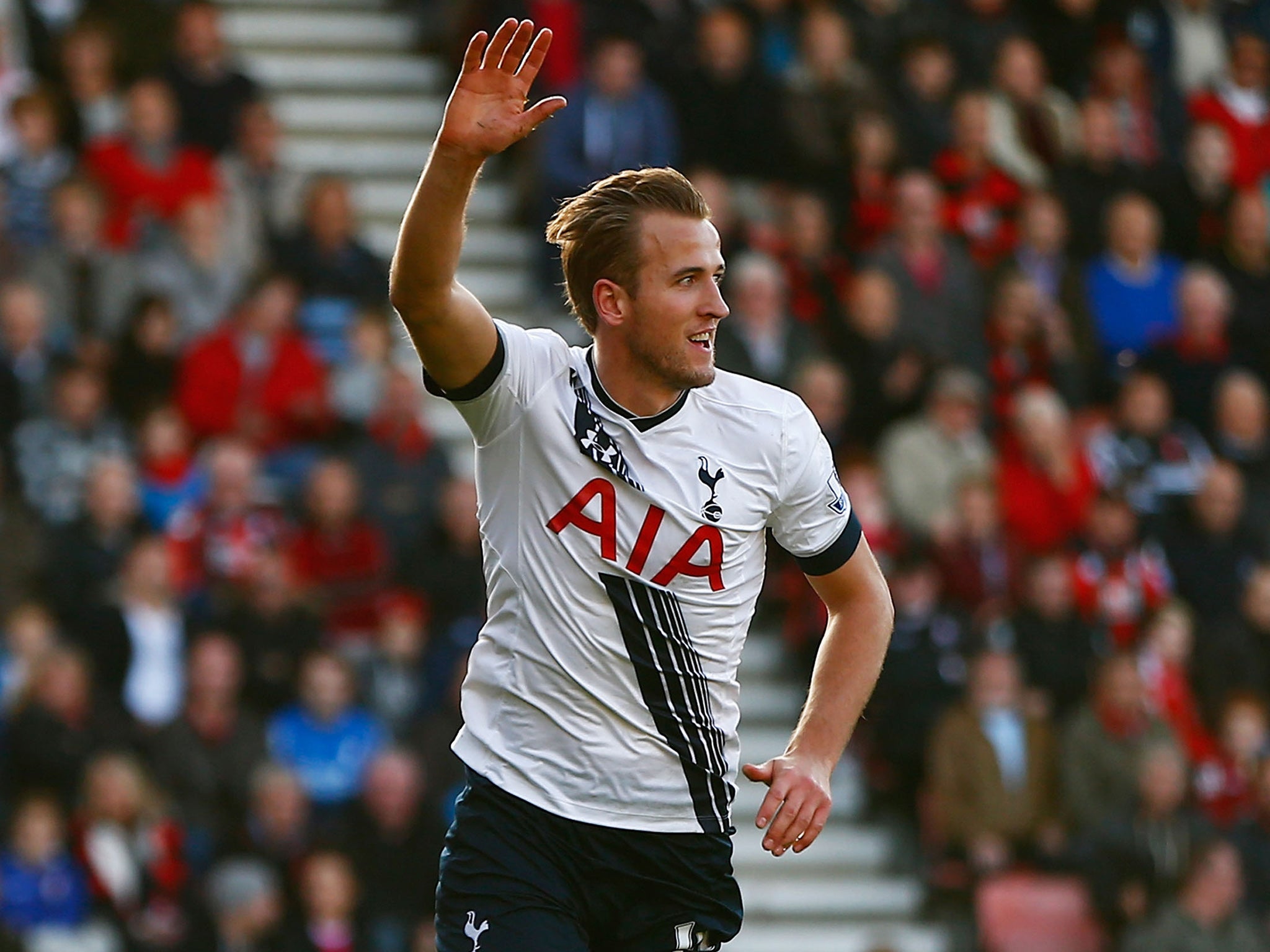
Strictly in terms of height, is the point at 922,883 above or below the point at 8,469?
below

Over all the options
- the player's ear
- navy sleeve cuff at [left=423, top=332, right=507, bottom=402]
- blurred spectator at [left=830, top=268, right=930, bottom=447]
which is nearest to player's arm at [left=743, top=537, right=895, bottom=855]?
the player's ear

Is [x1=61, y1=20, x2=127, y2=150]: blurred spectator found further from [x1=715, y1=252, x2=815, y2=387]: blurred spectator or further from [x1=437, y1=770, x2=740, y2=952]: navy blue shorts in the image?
[x1=437, y1=770, x2=740, y2=952]: navy blue shorts

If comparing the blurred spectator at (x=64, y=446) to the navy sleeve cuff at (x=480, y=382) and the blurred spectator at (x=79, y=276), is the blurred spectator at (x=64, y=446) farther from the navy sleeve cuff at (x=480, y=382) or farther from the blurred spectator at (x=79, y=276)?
the navy sleeve cuff at (x=480, y=382)

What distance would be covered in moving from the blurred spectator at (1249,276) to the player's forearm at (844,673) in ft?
30.1

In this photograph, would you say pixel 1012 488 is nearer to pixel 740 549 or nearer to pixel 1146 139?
pixel 1146 139

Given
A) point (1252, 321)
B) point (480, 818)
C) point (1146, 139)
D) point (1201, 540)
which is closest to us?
point (480, 818)

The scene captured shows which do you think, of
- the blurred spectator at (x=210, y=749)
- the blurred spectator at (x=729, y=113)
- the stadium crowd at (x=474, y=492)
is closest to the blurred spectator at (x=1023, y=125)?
the stadium crowd at (x=474, y=492)

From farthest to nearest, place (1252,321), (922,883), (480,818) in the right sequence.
→ (1252,321) < (922,883) < (480,818)

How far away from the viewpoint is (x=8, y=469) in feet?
36.4

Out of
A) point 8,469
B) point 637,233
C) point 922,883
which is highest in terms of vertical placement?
point 637,233

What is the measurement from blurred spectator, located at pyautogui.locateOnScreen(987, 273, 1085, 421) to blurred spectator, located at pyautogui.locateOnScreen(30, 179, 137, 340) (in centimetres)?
499

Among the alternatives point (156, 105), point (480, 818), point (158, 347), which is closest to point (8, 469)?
point (158, 347)

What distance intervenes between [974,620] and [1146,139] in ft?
16.3

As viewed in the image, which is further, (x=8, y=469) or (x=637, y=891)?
(x=8, y=469)
